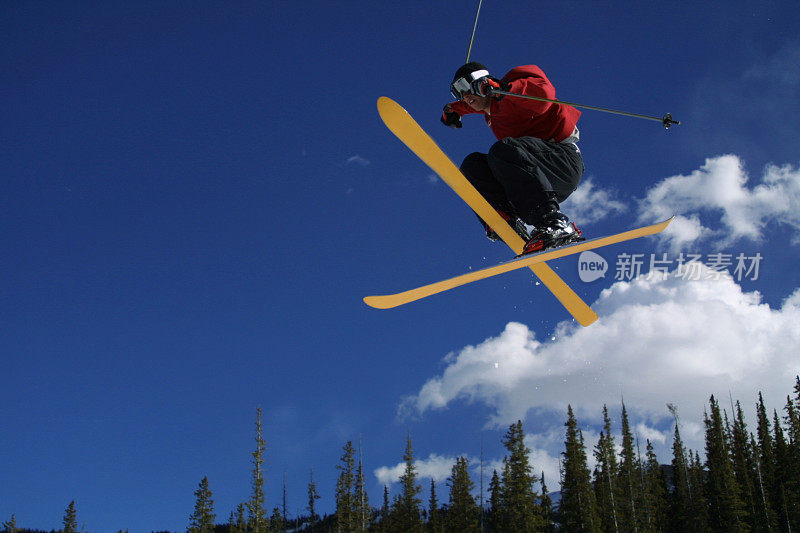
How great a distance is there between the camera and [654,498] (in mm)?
55188

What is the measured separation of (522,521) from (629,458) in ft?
64.0

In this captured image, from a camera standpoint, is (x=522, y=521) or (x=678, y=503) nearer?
(x=522, y=521)

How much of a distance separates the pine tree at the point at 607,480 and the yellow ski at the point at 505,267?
164 feet

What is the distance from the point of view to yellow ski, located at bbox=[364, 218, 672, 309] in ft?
21.0

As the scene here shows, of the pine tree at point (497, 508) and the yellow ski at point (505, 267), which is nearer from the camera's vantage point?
the yellow ski at point (505, 267)

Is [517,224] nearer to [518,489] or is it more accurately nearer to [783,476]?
[518,489]

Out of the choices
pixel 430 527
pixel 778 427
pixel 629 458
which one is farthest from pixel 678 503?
pixel 430 527

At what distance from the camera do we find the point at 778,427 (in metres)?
56.4

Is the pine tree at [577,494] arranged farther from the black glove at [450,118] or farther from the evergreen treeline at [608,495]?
the black glove at [450,118]

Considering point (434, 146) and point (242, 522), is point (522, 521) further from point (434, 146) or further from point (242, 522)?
point (434, 146)

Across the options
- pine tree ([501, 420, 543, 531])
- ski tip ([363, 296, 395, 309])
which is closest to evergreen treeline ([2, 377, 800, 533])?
pine tree ([501, 420, 543, 531])

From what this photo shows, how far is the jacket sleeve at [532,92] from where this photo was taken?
5.62 m

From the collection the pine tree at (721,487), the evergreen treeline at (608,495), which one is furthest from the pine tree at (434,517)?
the pine tree at (721,487)

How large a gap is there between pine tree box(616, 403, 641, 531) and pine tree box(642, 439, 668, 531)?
713 millimetres
